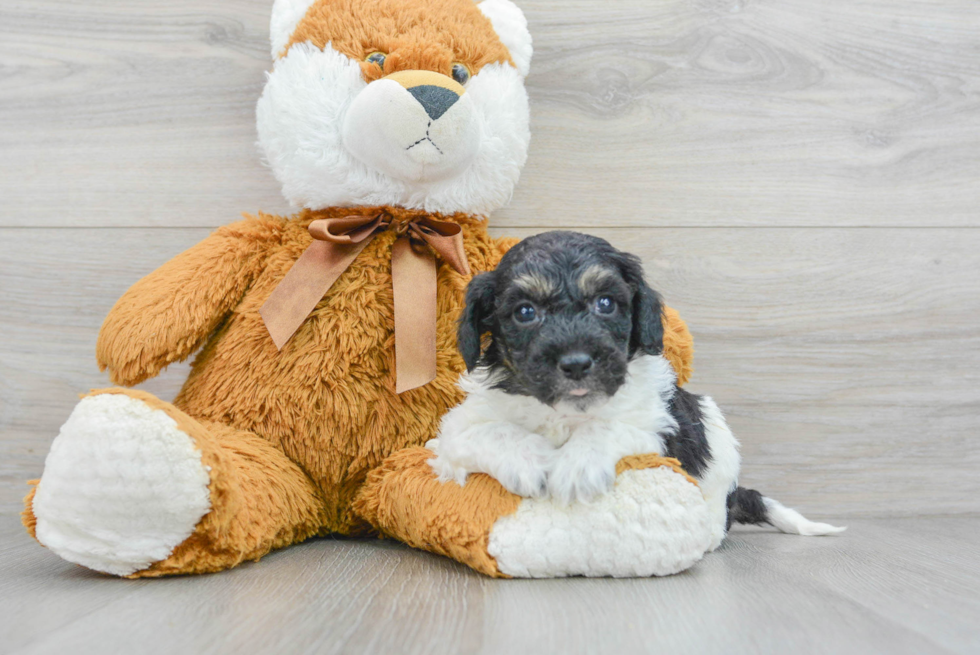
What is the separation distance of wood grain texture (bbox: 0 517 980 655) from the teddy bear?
0.52 feet

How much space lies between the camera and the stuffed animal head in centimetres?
143

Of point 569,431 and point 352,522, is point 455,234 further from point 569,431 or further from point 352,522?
point 352,522

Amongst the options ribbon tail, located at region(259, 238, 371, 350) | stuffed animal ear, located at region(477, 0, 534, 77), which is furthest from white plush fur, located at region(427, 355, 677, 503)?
stuffed animal ear, located at region(477, 0, 534, 77)

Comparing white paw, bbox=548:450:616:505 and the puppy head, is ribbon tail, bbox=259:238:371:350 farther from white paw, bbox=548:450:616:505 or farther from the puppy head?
white paw, bbox=548:450:616:505

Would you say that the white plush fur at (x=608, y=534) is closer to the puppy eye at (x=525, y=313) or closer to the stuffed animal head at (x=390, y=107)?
the puppy eye at (x=525, y=313)

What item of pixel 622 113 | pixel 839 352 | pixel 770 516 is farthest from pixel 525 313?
pixel 839 352

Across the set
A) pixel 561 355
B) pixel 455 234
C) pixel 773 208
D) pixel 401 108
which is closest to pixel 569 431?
pixel 561 355

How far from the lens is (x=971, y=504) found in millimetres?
1994

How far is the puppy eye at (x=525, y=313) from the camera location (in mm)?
1240

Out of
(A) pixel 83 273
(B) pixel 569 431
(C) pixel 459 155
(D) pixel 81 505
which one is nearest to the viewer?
(D) pixel 81 505

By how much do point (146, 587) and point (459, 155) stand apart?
942mm

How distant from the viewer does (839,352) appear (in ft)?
6.49

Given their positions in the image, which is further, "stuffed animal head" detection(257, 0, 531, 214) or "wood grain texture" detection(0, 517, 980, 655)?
"stuffed animal head" detection(257, 0, 531, 214)

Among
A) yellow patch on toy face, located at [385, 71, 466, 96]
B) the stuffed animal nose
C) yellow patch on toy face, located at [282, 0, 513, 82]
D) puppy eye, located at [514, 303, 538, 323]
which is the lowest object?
puppy eye, located at [514, 303, 538, 323]
